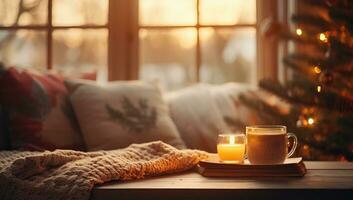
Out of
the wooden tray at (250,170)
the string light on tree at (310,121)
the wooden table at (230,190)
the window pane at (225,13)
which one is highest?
the window pane at (225,13)

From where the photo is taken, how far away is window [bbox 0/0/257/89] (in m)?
2.54

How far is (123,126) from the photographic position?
1.89m

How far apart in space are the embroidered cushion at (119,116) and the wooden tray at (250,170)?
2.26 feet

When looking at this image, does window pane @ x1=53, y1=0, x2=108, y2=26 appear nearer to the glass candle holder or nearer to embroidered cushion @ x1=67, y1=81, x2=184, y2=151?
embroidered cushion @ x1=67, y1=81, x2=184, y2=151

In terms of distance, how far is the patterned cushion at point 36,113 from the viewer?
1843 millimetres

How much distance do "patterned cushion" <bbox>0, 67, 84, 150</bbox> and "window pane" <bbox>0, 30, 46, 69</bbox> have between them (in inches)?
24.5

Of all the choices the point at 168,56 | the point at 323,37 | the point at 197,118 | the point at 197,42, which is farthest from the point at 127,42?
the point at 323,37

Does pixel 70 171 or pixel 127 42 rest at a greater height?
pixel 127 42

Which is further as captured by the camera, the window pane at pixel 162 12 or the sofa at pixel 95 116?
the window pane at pixel 162 12

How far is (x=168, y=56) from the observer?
101 inches

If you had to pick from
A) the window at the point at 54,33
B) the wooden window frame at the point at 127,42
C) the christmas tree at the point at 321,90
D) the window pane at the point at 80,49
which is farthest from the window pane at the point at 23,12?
the christmas tree at the point at 321,90

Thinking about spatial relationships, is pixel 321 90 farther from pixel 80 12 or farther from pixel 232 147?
pixel 80 12

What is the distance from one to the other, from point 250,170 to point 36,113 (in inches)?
38.6

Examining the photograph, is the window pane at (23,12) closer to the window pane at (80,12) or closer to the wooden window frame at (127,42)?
the window pane at (80,12)
